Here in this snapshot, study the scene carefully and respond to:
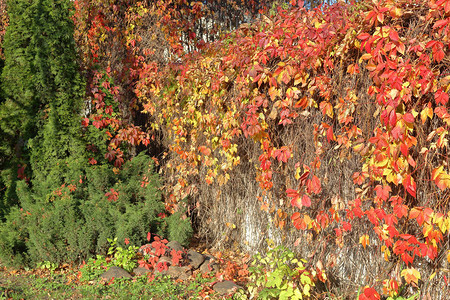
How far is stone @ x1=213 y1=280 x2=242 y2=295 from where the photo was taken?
3561 millimetres

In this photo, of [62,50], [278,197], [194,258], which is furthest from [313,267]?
[62,50]

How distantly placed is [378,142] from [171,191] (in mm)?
3209

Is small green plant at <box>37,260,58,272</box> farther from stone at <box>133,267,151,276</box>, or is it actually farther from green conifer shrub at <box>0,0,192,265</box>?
stone at <box>133,267,151,276</box>

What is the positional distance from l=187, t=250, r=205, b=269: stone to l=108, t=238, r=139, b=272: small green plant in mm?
592

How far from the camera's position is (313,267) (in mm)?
3344

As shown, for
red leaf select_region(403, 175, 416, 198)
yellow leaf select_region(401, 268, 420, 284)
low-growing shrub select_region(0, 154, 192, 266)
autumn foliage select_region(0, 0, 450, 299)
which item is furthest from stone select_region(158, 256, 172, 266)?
red leaf select_region(403, 175, 416, 198)

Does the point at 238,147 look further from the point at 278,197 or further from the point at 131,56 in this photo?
the point at 131,56

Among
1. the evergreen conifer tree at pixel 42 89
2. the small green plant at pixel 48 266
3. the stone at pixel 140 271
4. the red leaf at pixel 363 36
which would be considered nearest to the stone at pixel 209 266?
the stone at pixel 140 271

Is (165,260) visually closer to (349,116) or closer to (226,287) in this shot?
(226,287)

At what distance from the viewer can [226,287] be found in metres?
3.60

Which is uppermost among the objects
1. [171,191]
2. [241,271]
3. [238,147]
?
[238,147]

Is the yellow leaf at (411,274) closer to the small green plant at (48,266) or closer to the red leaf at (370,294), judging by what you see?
the red leaf at (370,294)

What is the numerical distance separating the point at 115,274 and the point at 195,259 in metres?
0.84

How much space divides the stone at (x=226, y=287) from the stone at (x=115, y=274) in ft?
3.10
